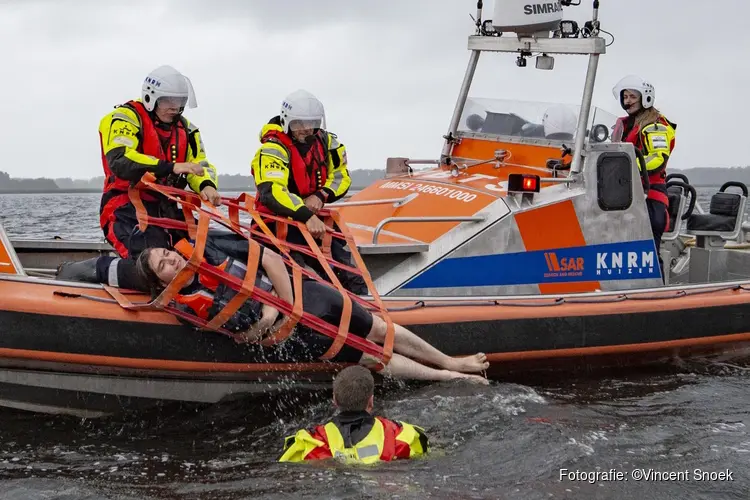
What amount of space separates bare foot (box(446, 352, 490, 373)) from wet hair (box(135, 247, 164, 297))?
1819 millimetres

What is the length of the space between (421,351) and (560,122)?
235cm

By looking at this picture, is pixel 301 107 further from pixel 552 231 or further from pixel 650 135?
pixel 650 135

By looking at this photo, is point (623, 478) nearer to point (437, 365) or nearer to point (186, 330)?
point (437, 365)

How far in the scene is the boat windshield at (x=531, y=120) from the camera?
7160 mm

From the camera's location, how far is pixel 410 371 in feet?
18.9

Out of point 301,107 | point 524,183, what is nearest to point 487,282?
point 524,183

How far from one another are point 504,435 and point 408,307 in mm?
1137

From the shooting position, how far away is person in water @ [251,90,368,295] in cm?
600

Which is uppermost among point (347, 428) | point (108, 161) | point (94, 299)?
point (108, 161)

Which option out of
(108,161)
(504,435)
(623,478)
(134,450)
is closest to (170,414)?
(134,450)

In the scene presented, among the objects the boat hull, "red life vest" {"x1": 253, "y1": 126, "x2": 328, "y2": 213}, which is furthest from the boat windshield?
"red life vest" {"x1": 253, "y1": 126, "x2": 328, "y2": 213}

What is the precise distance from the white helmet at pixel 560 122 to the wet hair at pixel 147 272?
3.31 m

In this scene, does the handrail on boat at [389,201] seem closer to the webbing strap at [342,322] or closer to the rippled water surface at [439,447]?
the webbing strap at [342,322]

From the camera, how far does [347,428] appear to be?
4.45m
